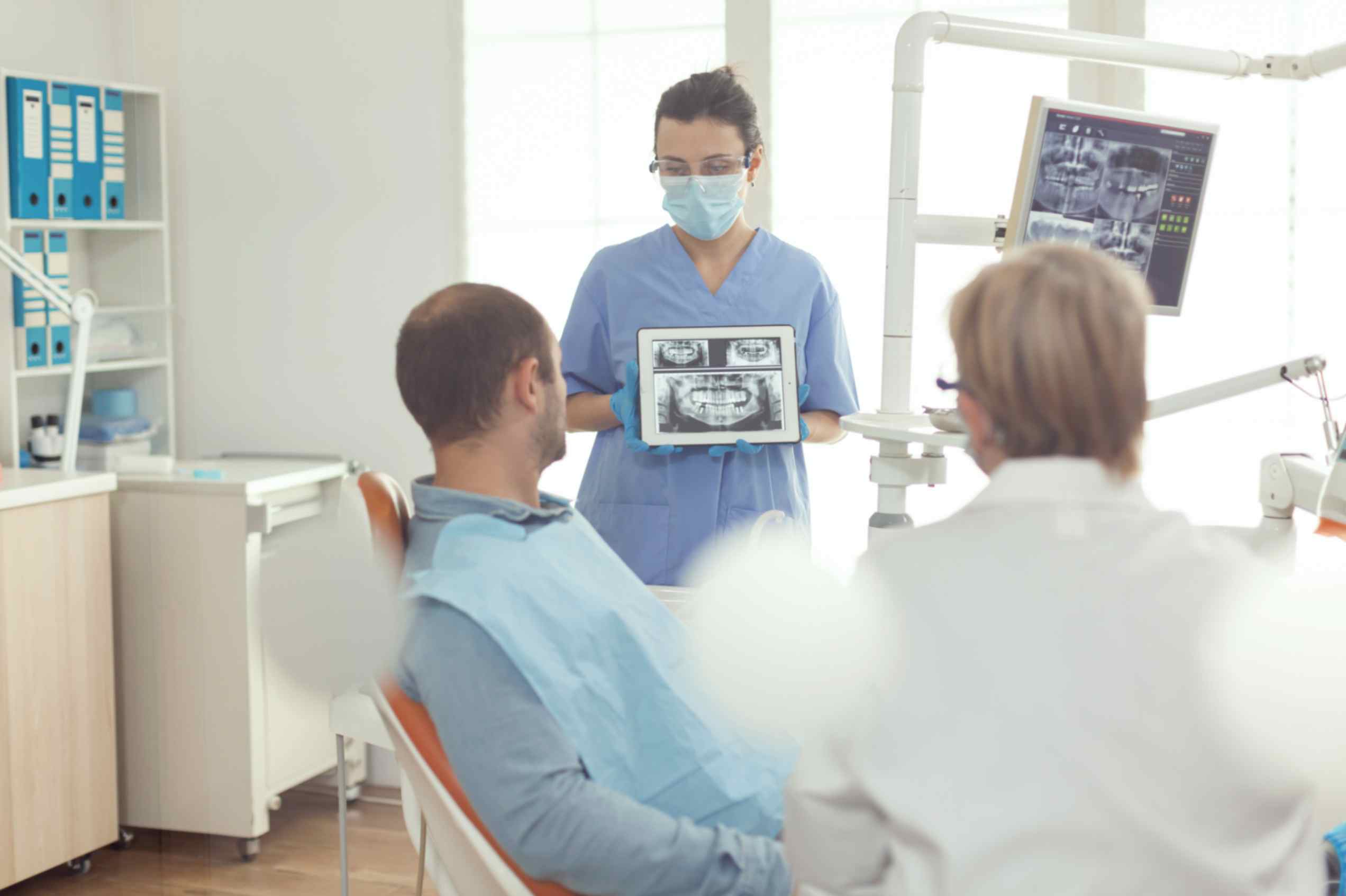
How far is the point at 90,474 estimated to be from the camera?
Answer: 2688 millimetres

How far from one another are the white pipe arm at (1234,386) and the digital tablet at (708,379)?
2.24 ft

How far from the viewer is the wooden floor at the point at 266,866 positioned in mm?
2686

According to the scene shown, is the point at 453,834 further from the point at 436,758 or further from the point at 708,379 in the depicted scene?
the point at 708,379

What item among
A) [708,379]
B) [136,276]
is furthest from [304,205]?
[708,379]

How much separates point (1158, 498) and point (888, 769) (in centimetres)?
212

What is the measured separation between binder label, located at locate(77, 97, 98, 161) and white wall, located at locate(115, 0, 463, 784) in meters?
0.31

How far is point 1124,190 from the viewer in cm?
159

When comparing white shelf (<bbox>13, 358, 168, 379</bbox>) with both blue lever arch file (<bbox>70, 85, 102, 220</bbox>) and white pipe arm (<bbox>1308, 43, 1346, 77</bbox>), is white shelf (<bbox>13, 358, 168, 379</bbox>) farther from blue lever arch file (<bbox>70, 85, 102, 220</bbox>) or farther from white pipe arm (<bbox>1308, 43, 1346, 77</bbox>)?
white pipe arm (<bbox>1308, 43, 1346, 77</bbox>)

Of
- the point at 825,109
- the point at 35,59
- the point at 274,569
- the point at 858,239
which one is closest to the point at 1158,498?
the point at 858,239

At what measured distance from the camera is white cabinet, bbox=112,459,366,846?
280 cm

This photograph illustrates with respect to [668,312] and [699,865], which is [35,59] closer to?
[668,312]

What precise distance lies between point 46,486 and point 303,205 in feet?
3.16

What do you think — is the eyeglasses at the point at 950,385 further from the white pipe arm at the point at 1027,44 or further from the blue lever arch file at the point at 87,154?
the blue lever arch file at the point at 87,154

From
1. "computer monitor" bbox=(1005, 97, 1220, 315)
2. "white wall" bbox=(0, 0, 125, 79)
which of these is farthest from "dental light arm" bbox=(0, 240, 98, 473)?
"computer monitor" bbox=(1005, 97, 1220, 315)
